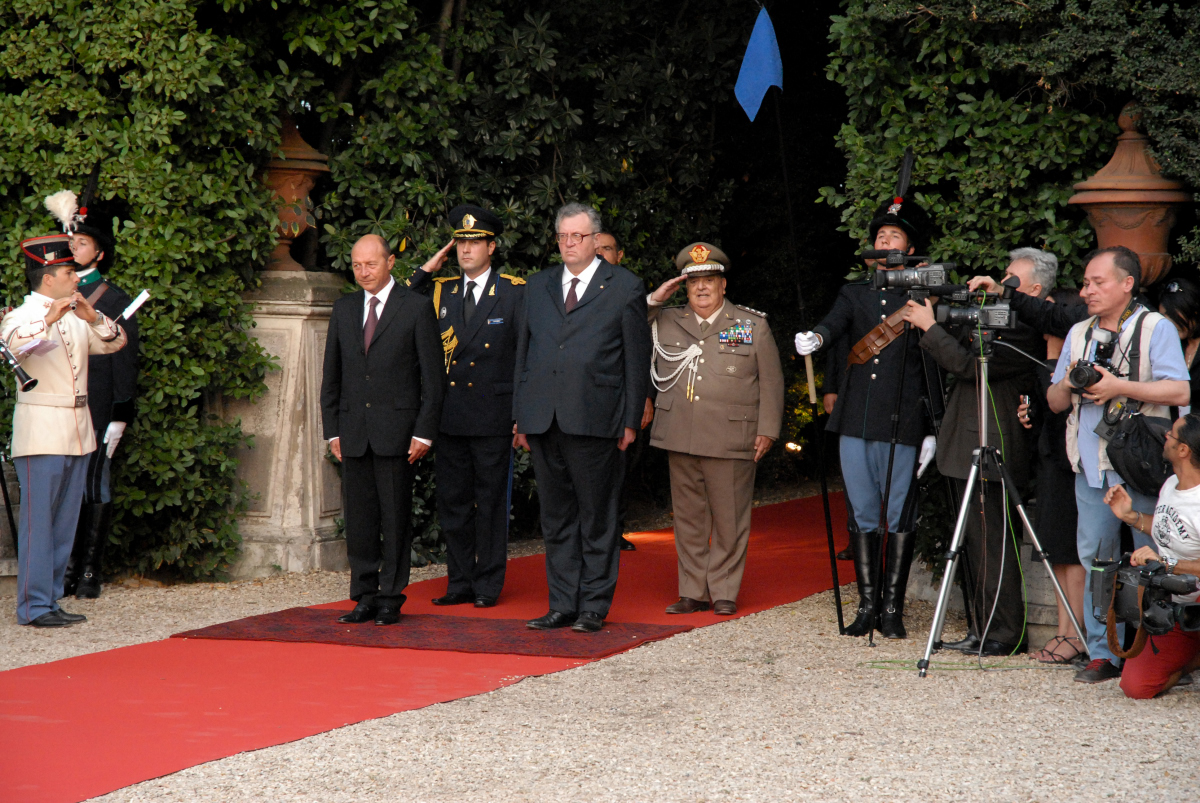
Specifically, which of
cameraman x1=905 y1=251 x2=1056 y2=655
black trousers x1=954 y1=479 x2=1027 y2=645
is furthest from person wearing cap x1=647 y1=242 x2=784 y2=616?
black trousers x1=954 y1=479 x2=1027 y2=645

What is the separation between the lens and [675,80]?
30.8 feet

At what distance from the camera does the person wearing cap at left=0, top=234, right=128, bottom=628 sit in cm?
622

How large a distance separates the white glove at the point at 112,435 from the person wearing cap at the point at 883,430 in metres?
3.73

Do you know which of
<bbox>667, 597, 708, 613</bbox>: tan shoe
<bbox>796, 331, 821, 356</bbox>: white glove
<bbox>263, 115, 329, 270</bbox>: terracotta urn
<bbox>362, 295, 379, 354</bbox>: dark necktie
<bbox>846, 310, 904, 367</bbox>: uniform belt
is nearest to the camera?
<bbox>796, 331, 821, 356</bbox>: white glove

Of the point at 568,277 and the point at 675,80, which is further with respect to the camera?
the point at 675,80

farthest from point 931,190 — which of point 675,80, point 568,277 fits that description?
point 675,80

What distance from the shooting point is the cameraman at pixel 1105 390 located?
4.78 meters

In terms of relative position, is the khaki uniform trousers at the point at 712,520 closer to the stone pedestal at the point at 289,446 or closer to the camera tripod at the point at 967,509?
the camera tripod at the point at 967,509

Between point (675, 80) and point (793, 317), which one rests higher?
point (675, 80)

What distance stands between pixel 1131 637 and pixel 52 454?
4.82m

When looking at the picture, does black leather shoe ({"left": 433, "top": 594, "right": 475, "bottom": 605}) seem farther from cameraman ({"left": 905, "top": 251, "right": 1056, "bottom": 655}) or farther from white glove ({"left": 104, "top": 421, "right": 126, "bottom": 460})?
cameraman ({"left": 905, "top": 251, "right": 1056, "bottom": 655})

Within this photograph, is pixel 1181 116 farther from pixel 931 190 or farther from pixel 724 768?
pixel 724 768

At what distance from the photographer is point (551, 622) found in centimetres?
597

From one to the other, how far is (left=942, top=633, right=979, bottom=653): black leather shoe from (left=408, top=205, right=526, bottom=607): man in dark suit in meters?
2.24
